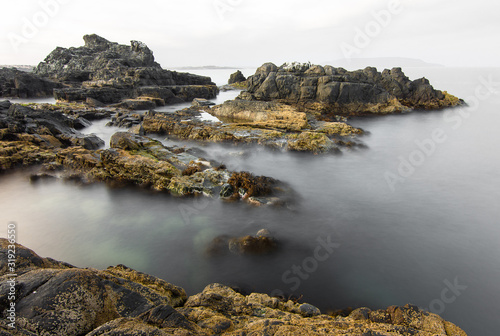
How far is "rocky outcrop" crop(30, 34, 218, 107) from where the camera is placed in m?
52.5

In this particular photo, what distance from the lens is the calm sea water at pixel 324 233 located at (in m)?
8.62

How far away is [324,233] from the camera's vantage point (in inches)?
456

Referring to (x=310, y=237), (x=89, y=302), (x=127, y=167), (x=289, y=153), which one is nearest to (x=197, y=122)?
(x=289, y=153)

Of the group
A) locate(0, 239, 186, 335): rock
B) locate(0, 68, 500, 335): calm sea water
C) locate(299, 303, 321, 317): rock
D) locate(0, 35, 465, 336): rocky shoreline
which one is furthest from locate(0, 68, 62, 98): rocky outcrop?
locate(299, 303, 321, 317): rock

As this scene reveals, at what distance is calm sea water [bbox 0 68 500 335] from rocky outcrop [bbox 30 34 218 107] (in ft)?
137

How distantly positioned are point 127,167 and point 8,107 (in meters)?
19.0

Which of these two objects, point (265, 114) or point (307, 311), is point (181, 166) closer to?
point (307, 311)

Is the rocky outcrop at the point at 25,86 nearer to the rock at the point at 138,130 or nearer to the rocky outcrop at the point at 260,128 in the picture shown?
the rocky outcrop at the point at 260,128

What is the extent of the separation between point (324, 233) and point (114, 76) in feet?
221

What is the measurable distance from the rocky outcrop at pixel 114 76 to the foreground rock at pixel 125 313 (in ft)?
179

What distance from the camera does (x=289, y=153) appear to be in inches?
914

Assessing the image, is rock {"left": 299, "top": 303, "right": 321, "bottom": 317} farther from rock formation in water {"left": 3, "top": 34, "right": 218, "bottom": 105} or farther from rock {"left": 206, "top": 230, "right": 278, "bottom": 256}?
rock formation in water {"left": 3, "top": 34, "right": 218, "bottom": 105}

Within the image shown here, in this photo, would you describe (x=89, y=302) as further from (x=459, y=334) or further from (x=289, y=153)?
(x=289, y=153)

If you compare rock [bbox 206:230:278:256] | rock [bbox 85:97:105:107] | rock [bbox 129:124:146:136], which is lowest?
rock [bbox 206:230:278:256]
